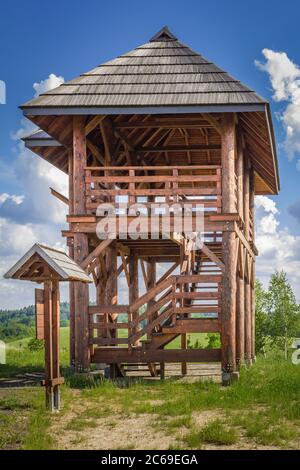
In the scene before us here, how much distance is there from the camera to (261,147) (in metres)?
20.3

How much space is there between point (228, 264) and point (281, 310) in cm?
2203

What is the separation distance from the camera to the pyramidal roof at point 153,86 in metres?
16.5

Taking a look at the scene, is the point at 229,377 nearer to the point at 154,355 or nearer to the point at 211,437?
the point at 154,355

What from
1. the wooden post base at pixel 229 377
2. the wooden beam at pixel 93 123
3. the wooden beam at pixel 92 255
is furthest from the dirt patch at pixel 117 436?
the wooden beam at pixel 93 123

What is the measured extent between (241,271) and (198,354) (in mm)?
3476

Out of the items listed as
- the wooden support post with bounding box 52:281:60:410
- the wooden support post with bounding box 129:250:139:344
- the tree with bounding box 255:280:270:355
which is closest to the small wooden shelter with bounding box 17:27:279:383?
the wooden support post with bounding box 129:250:139:344

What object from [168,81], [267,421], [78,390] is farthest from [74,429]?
[168,81]

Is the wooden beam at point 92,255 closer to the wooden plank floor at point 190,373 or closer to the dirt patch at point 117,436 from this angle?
the wooden plank floor at point 190,373

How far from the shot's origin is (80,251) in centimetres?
1700

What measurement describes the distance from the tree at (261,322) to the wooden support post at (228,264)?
737 inches

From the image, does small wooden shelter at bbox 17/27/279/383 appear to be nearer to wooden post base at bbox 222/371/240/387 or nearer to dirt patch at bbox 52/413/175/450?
wooden post base at bbox 222/371/240/387

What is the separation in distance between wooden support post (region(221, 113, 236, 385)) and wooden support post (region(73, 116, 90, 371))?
3.05 m

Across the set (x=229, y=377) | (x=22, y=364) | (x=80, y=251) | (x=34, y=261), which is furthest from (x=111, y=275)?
(x=34, y=261)
